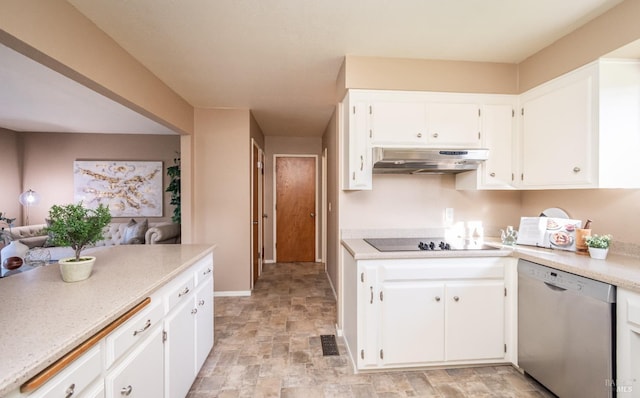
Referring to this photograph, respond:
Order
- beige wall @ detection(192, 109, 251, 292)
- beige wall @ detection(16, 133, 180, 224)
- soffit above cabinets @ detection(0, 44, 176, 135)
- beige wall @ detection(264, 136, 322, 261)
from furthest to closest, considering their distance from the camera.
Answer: beige wall @ detection(264, 136, 322, 261), beige wall @ detection(16, 133, 180, 224), beige wall @ detection(192, 109, 251, 292), soffit above cabinets @ detection(0, 44, 176, 135)

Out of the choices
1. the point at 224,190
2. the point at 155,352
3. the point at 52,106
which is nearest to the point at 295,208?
the point at 224,190

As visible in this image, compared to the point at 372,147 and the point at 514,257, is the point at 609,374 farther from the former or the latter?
the point at 372,147

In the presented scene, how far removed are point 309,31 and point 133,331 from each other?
6.55 ft

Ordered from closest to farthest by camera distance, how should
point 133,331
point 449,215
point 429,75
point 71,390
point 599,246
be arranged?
point 71,390
point 133,331
point 599,246
point 429,75
point 449,215

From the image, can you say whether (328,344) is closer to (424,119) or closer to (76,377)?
(76,377)

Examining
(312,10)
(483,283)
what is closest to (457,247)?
(483,283)

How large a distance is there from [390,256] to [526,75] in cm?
193

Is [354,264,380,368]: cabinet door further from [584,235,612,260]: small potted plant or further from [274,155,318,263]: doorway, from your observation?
[274,155,318,263]: doorway

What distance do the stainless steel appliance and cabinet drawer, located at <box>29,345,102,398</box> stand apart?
159cm

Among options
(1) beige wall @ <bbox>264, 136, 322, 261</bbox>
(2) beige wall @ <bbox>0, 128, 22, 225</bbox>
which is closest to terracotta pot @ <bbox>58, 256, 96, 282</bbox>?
(1) beige wall @ <bbox>264, 136, 322, 261</bbox>

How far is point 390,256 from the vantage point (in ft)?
6.01

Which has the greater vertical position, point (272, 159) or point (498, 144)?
point (272, 159)

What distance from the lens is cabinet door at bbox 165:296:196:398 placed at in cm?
142

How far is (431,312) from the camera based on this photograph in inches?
73.7
